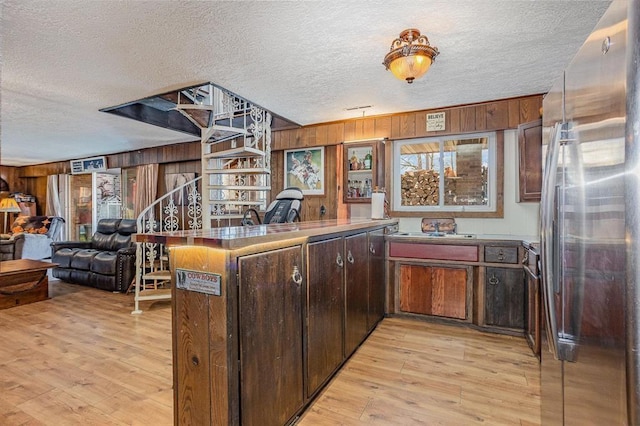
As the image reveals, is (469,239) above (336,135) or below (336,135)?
below

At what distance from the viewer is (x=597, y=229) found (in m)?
0.85

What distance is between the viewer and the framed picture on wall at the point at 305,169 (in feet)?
15.6

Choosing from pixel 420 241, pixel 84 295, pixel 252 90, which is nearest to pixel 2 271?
pixel 84 295

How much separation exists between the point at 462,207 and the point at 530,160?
92 cm

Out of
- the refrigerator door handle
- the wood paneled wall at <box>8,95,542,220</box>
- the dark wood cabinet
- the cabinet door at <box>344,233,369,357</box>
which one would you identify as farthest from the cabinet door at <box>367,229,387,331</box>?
the refrigerator door handle

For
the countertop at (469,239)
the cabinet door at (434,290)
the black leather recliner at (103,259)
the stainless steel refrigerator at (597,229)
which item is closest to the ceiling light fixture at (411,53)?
the stainless steel refrigerator at (597,229)

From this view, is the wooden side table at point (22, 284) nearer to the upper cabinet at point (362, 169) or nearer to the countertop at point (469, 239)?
the upper cabinet at point (362, 169)

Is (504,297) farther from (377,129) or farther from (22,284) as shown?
(22,284)

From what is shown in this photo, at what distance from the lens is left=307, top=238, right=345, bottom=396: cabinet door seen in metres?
1.94

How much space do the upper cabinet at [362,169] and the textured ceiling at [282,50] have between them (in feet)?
1.73

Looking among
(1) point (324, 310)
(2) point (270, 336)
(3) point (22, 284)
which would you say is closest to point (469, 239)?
(1) point (324, 310)

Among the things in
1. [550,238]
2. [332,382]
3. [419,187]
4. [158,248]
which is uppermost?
[419,187]

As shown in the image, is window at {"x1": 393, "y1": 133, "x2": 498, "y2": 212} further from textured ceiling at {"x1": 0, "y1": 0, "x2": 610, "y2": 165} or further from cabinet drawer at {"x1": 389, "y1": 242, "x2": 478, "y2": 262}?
cabinet drawer at {"x1": 389, "y1": 242, "x2": 478, "y2": 262}

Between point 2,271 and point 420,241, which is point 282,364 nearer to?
point 420,241
